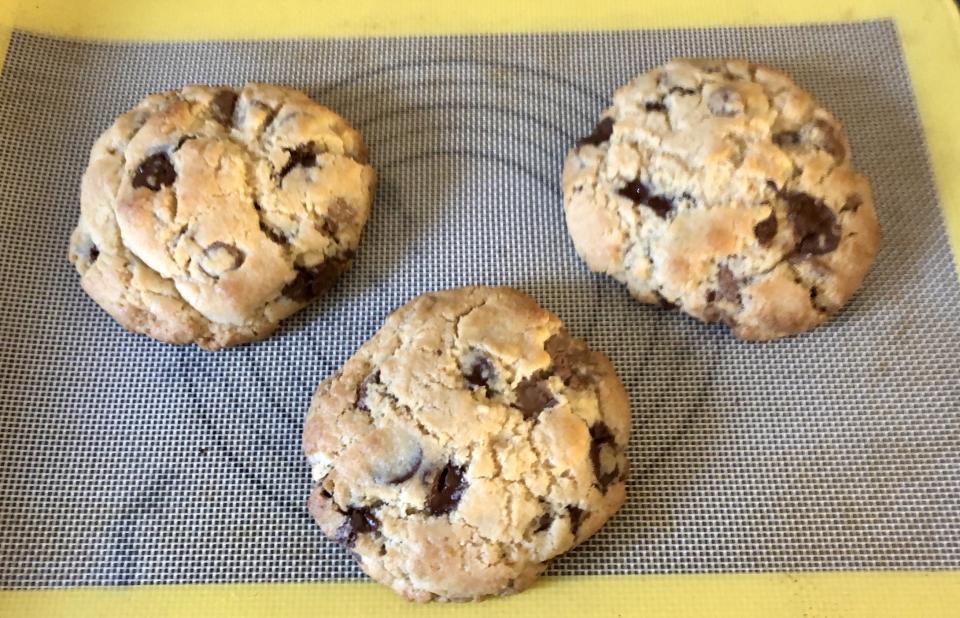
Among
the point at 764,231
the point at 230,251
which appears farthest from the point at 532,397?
the point at 230,251

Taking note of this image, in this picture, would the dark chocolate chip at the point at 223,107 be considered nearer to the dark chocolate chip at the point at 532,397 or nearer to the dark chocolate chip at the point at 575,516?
the dark chocolate chip at the point at 532,397

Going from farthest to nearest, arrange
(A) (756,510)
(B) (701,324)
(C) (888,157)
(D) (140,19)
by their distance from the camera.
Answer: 1. (D) (140,19)
2. (C) (888,157)
3. (B) (701,324)
4. (A) (756,510)

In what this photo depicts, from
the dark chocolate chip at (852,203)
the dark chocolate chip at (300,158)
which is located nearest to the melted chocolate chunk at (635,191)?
the dark chocolate chip at (852,203)

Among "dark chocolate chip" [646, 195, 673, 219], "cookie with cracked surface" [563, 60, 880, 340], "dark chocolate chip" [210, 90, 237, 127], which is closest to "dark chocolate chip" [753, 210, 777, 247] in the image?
"cookie with cracked surface" [563, 60, 880, 340]

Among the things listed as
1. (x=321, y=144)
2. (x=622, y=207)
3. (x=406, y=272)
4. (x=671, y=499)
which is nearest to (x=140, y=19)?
(x=321, y=144)

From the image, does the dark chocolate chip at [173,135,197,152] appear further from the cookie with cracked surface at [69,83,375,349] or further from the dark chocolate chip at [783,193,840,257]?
the dark chocolate chip at [783,193,840,257]

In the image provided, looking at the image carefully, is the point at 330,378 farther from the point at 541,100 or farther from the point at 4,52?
the point at 4,52
